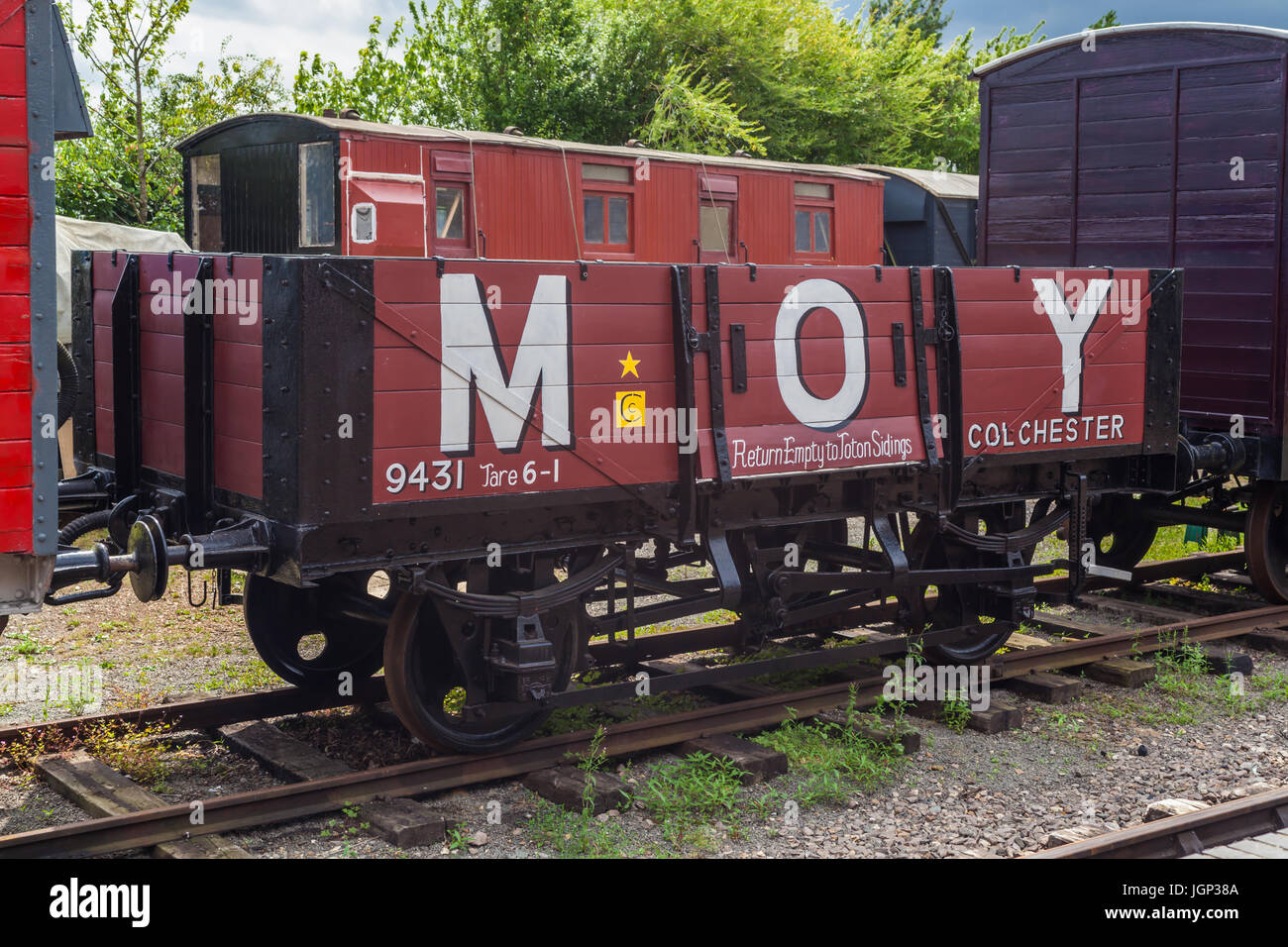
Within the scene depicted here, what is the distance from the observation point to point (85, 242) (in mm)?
14500

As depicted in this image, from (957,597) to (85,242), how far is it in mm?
10769

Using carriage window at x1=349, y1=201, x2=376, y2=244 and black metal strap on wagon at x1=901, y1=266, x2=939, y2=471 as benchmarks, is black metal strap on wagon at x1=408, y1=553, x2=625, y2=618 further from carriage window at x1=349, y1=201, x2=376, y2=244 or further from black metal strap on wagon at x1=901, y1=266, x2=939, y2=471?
carriage window at x1=349, y1=201, x2=376, y2=244

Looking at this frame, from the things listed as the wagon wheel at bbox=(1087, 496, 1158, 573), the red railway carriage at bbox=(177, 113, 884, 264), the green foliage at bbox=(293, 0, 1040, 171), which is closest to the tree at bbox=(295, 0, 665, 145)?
the green foliage at bbox=(293, 0, 1040, 171)

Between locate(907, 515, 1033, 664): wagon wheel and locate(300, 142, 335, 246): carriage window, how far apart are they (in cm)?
564

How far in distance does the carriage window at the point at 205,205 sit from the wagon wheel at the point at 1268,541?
31.3 ft

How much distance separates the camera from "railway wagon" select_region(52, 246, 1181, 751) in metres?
5.55

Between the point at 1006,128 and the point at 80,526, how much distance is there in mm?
8101

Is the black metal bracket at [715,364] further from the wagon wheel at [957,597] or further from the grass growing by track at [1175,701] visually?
the grass growing by track at [1175,701]

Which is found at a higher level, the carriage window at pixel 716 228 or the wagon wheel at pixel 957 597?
the carriage window at pixel 716 228

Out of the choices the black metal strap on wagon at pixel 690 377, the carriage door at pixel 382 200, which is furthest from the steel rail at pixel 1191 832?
the carriage door at pixel 382 200

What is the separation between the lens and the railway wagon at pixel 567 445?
5551 mm

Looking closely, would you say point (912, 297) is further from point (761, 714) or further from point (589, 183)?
point (589, 183)

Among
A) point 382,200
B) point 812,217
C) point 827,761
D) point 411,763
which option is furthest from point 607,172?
point 411,763

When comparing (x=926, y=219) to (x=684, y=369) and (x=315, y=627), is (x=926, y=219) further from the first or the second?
(x=315, y=627)
